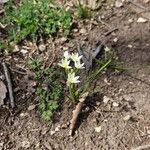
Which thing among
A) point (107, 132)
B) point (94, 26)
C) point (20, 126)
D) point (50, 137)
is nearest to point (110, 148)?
point (107, 132)

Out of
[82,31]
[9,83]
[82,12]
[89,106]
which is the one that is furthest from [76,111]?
[82,12]

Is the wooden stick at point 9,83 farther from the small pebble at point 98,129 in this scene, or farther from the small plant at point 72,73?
the small pebble at point 98,129

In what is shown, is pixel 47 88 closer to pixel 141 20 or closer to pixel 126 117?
pixel 126 117

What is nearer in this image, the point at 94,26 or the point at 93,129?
the point at 93,129

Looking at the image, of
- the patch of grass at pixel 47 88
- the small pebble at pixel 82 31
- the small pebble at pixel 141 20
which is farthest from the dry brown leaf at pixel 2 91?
the small pebble at pixel 141 20

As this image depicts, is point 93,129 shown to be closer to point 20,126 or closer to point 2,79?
point 20,126
